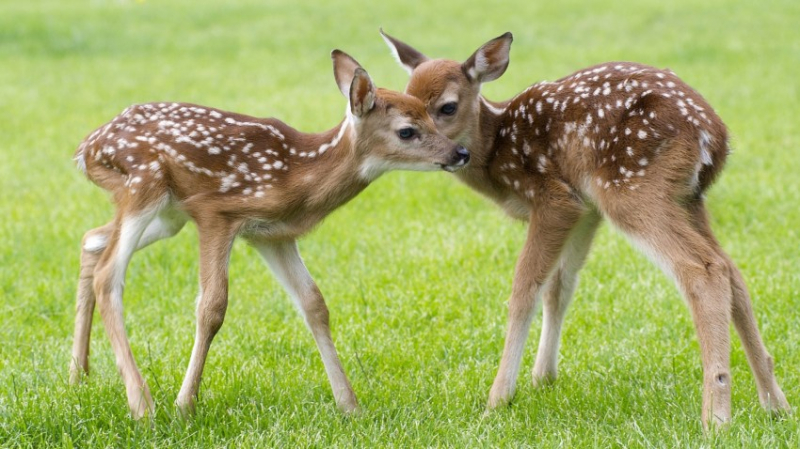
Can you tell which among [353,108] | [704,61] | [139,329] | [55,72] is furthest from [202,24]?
[353,108]

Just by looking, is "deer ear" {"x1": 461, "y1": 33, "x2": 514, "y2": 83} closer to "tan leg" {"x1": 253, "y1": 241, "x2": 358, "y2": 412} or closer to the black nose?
the black nose

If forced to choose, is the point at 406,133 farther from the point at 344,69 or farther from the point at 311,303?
the point at 311,303

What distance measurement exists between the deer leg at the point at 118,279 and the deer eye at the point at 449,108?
5.18 feet

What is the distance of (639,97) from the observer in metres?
5.12

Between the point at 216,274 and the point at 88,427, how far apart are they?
33.4 inches

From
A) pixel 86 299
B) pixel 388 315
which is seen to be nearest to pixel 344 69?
pixel 86 299

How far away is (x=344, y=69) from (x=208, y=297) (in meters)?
1.23

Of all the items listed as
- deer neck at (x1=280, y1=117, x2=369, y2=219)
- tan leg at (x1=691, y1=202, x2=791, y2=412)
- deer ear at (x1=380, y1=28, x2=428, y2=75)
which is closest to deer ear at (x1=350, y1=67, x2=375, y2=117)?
deer neck at (x1=280, y1=117, x2=369, y2=219)

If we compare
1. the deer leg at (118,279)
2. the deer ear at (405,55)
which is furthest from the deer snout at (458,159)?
the deer leg at (118,279)

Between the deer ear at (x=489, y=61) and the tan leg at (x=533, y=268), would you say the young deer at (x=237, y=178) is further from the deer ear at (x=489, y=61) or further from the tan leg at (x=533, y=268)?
the deer ear at (x=489, y=61)

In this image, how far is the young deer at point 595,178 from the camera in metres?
4.80

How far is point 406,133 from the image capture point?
203 inches

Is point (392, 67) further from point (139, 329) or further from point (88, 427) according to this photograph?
point (88, 427)

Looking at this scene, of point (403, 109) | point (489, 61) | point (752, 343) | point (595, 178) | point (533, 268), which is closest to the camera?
point (752, 343)
